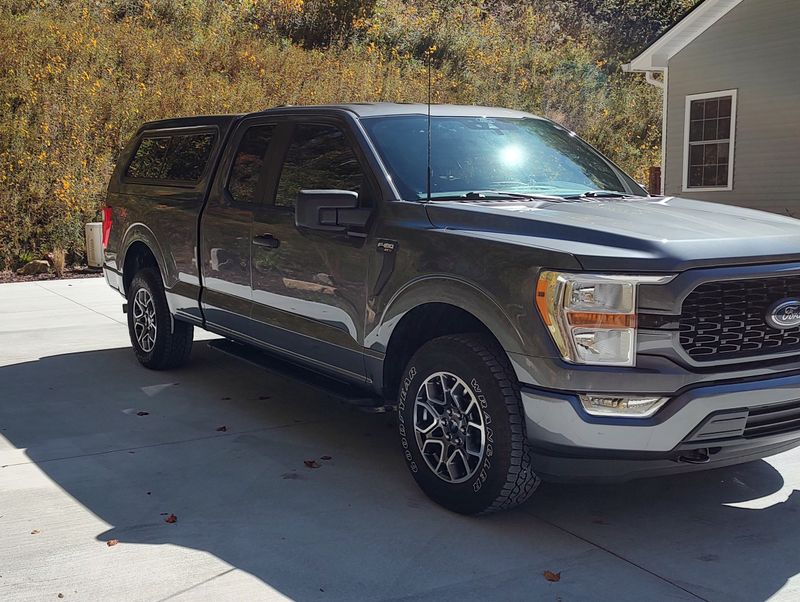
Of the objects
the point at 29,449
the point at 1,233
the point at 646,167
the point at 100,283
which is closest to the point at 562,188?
the point at 29,449

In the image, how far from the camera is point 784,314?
391 centimetres

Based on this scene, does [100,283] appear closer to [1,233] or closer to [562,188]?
[1,233]

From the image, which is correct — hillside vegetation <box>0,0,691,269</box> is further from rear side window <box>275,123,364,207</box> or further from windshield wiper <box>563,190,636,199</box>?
windshield wiper <box>563,190,636,199</box>

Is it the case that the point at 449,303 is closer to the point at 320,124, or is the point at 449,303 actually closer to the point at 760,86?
the point at 320,124

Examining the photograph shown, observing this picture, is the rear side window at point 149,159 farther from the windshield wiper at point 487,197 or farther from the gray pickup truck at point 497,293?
the windshield wiper at point 487,197

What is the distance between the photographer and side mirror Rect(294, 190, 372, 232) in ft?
15.4

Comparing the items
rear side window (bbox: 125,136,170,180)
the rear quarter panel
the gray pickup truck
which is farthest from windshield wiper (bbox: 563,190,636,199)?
rear side window (bbox: 125,136,170,180)

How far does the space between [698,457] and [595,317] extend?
0.75 m

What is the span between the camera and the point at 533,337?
3805 mm

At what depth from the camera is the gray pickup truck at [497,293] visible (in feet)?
12.1

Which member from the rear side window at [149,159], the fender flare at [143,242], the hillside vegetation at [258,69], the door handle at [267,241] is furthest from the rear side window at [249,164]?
the hillside vegetation at [258,69]

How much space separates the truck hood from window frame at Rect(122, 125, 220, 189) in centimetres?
250

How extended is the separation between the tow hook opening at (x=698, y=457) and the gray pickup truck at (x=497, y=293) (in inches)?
0.5

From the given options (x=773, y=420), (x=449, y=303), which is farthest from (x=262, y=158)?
(x=773, y=420)
